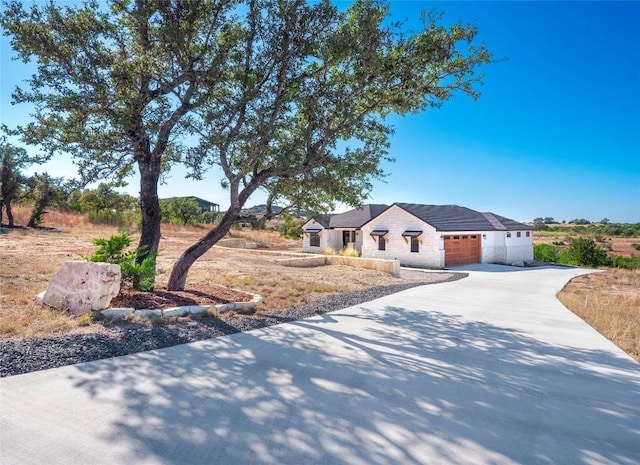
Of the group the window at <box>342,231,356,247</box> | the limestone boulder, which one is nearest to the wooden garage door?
the window at <box>342,231,356,247</box>

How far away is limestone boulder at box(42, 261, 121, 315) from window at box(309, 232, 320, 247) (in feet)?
76.9

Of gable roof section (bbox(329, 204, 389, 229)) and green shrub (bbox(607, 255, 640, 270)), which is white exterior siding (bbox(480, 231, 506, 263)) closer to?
gable roof section (bbox(329, 204, 389, 229))

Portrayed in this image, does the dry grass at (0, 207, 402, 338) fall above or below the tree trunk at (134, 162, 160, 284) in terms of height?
below

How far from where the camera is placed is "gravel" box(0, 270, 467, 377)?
13.9 feet

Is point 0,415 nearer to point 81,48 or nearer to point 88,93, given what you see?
point 88,93

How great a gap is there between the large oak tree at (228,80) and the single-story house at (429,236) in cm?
1276

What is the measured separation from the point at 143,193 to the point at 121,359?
4.93 meters

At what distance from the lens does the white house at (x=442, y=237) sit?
22.4m

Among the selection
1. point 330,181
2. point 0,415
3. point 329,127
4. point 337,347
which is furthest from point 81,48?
point 337,347

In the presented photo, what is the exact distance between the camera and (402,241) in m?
23.9

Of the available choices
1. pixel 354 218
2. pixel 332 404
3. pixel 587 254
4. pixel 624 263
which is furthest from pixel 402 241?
pixel 332 404

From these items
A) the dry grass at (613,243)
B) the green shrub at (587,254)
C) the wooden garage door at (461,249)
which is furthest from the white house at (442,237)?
the dry grass at (613,243)

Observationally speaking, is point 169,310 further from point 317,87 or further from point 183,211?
point 183,211

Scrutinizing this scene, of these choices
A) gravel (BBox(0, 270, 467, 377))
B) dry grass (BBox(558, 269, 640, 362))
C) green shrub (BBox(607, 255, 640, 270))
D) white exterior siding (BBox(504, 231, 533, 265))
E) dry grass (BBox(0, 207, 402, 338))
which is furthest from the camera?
green shrub (BBox(607, 255, 640, 270))
